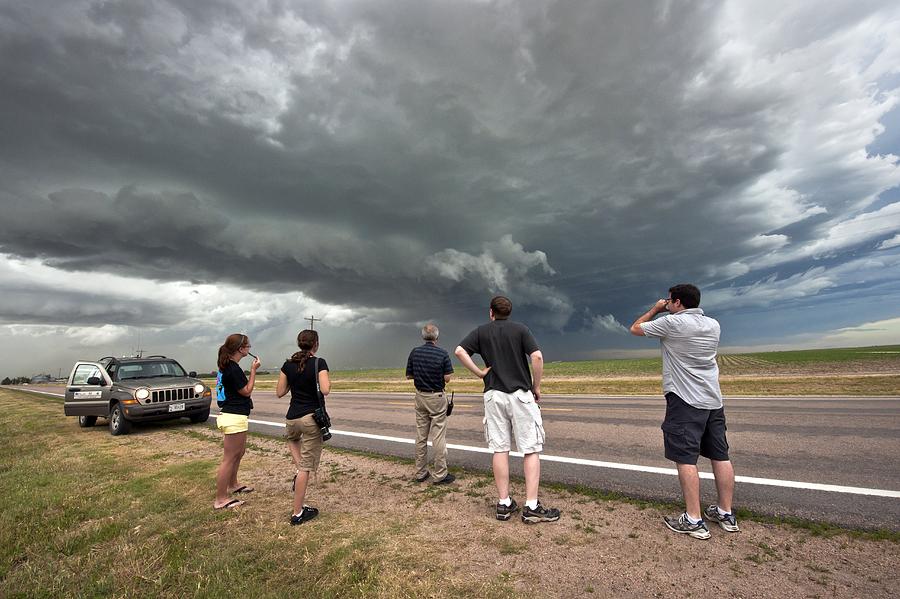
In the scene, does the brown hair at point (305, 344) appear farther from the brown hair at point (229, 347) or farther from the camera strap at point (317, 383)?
the brown hair at point (229, 347)

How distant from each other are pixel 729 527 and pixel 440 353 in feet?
12.3

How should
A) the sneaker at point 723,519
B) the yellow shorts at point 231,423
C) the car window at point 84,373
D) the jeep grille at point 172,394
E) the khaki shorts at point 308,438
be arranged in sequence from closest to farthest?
1. the sneaker at point 723,519
2. the khaki shorts at point 308,438
3. the yellow shorts at point 231,423
4. the jeep grille at point 172,394
5. the car window at point 84,373

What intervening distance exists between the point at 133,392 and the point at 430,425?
8.52 metres

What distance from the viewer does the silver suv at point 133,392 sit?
10.0 metres

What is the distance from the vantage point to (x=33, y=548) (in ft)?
12.9

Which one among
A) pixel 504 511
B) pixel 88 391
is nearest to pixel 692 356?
pixel 504 511

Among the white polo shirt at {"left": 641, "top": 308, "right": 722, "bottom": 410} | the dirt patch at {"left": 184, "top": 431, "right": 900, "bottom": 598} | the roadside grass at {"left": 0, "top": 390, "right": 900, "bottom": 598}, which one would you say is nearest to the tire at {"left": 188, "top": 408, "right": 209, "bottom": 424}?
the roadside grass at {"left": 0, "top": 390, "right": 900, "bottom": 598}

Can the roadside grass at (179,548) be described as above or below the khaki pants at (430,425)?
below

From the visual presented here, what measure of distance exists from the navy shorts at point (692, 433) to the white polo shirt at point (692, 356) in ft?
0.29

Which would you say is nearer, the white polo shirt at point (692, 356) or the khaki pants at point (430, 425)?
the white polo shirt at point (692, 356)

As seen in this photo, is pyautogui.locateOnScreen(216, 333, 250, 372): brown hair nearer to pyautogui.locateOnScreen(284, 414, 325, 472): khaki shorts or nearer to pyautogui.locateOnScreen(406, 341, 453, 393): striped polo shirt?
pyautogui.locateOnScreen(284, 414, 325, 472): khaki shorts

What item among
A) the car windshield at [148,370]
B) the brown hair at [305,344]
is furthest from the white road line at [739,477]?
the car windshield at [148,370]

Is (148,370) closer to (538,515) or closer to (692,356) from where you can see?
(538,515)

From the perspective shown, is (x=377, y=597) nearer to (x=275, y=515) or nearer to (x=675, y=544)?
(x=275, y=515)
